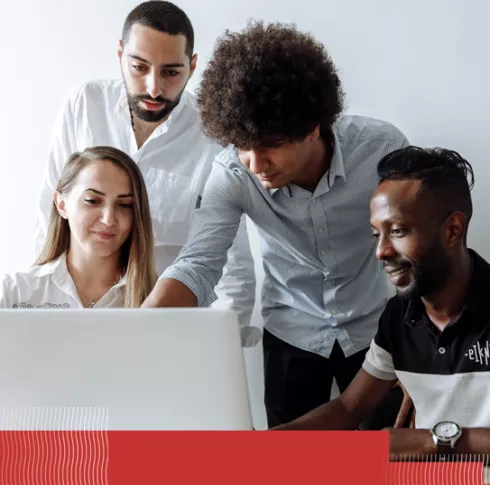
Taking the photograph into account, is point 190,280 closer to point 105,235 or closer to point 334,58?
point 105,235

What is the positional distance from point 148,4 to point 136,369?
141cm

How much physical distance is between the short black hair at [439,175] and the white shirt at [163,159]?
2.36 feet

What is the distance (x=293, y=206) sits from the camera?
5.81ft

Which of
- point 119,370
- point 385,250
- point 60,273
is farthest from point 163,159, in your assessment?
point 119,370

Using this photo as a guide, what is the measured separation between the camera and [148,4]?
82.1 inches

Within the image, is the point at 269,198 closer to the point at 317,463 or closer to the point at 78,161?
the point at 78,161

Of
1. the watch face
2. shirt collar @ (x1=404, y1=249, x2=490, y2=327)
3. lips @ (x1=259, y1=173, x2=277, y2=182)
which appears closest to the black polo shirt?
shirt collar @ (x1=404, y1=249, x2=490, y2=327)

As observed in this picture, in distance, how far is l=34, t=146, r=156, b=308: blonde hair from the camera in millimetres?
1883

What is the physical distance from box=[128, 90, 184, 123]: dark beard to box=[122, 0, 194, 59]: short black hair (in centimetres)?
13

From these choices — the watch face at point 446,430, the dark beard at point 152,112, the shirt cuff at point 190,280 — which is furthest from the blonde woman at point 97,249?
the watch face at point 446,430

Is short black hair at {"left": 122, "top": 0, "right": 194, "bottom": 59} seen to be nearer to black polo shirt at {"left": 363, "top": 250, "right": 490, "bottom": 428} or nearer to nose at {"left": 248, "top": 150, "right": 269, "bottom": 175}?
nose at {"left": 248, "top": 150, "right": 269, "bottom": 175}

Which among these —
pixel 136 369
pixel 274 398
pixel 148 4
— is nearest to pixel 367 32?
pixel 148 4

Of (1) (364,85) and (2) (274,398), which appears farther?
(1) (364,85)

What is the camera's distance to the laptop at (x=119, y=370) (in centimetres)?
87
